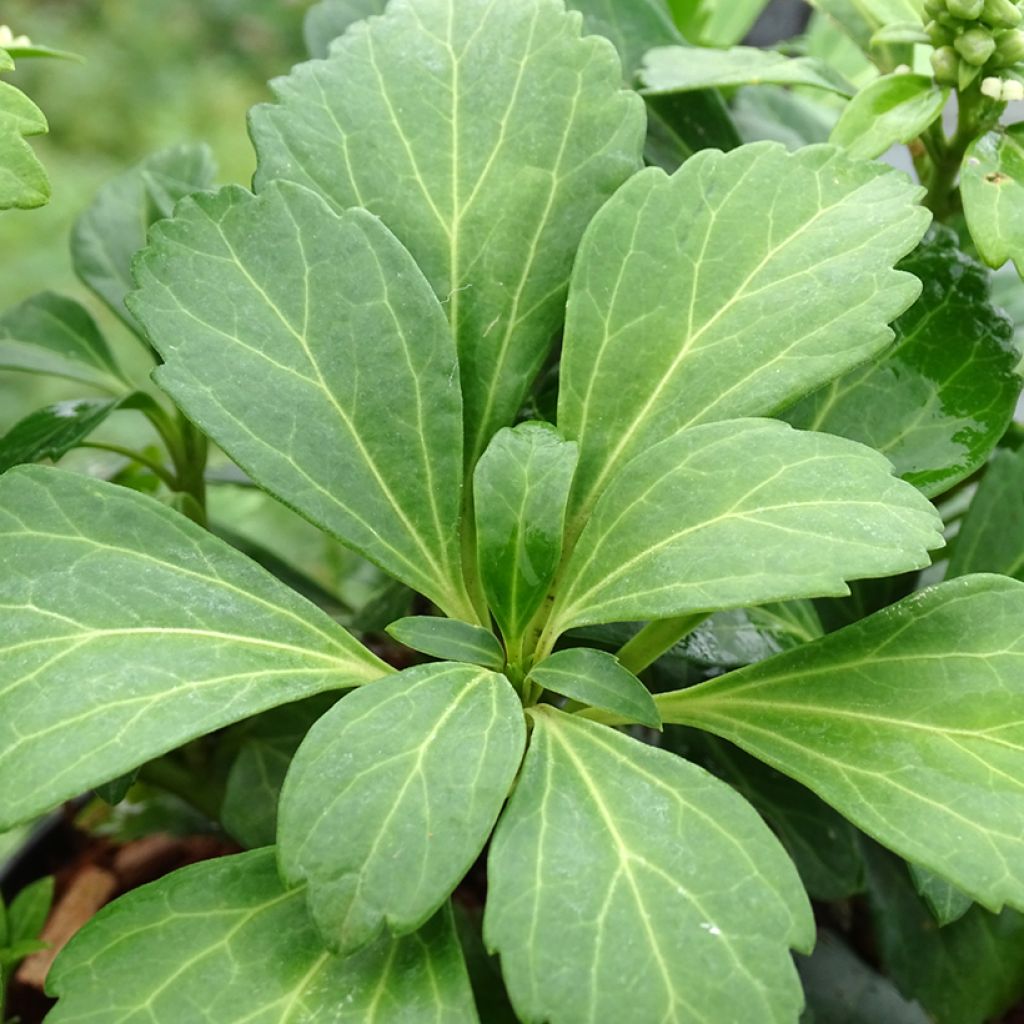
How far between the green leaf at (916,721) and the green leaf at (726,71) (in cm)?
32

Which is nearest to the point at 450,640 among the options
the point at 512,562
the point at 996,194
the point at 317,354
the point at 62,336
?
the point at 512,562

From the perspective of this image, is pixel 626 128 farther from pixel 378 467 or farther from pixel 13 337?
pixel 13 337

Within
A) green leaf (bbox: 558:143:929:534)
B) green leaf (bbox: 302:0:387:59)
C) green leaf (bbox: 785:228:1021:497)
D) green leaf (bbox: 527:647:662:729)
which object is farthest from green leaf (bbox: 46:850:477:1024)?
green leaf (bbox: 302:0:387:59)

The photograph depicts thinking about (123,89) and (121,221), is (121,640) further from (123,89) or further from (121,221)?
(123,89)

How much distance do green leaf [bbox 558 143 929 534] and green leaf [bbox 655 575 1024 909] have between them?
121 mm

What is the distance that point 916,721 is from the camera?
0.48 metres

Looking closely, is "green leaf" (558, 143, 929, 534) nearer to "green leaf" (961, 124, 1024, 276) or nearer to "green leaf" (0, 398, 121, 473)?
"green leaf" (961, 124, 1024, 276)

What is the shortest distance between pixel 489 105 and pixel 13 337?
0.44 metres

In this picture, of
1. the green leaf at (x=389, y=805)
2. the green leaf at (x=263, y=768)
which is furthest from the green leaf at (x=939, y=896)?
the green leaf at (x=263, y=768)

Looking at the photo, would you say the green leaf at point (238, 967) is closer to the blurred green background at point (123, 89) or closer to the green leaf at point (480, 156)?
the green leaf at point (480, 156)

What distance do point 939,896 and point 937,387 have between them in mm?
262

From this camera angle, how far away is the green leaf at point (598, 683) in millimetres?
484

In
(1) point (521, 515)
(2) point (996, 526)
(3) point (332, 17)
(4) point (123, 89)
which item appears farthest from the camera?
(4) point (123, 89)

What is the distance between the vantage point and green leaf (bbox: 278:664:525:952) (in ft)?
1.36
